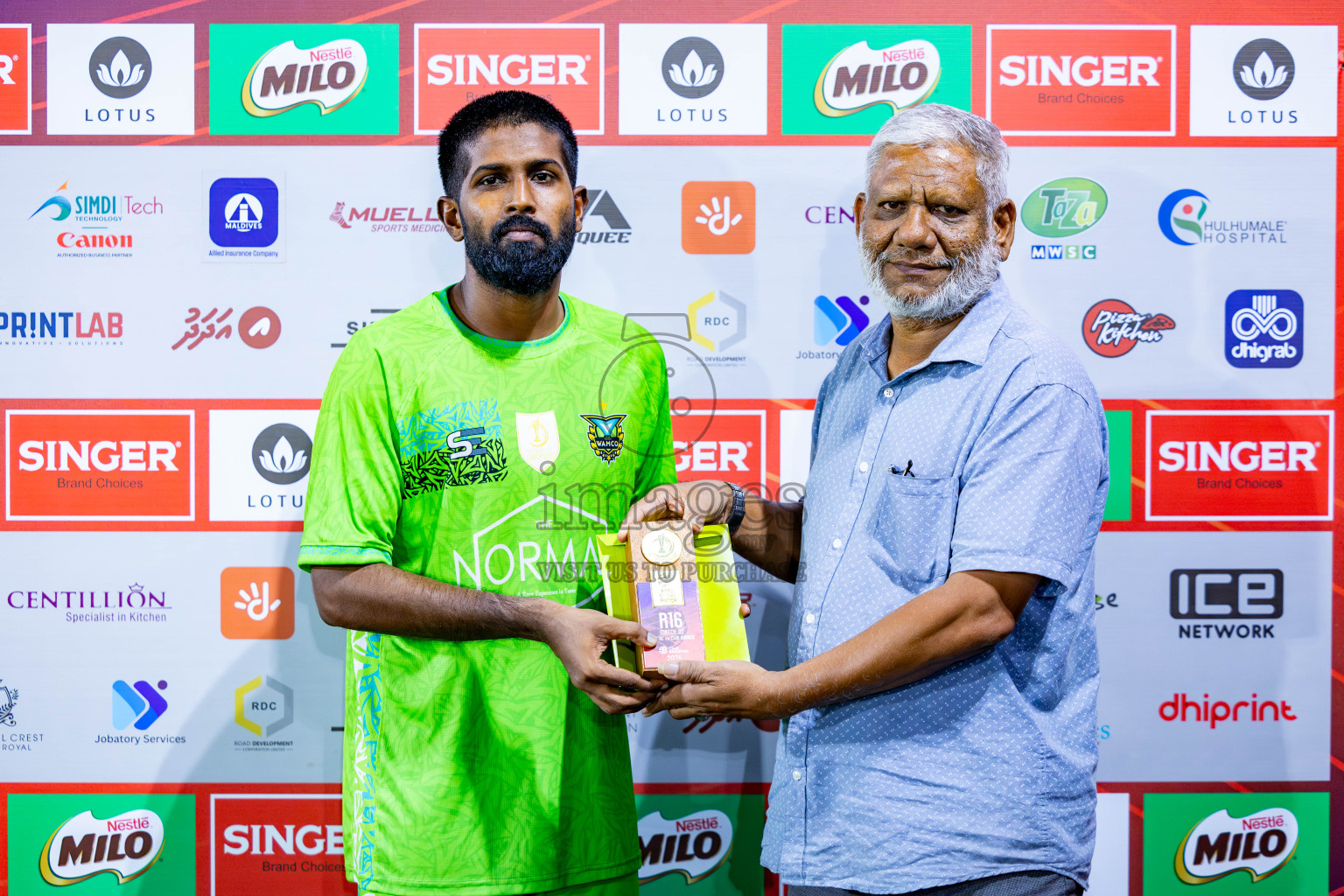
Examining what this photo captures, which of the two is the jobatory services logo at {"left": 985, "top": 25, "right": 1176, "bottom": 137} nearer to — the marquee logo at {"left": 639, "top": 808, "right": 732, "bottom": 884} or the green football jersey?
the green football jersey

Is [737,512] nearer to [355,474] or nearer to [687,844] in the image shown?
[355,474]

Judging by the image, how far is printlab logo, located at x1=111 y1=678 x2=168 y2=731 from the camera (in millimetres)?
2467

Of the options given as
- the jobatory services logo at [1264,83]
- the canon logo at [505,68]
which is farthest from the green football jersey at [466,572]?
the jobatory services logo at [1264,83]

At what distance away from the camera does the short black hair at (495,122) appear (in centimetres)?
175

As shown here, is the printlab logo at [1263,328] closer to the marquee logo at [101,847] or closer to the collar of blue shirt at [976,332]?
the collar of blue shirt at [976,332]

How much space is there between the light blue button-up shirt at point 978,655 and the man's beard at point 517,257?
2.21 feet

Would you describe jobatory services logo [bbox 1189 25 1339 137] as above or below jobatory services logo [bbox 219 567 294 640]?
above

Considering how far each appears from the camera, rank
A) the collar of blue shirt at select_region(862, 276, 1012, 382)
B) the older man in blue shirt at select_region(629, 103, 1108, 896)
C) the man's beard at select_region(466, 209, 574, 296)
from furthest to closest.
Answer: the man's beard at select_region(466, 209, 574, 296)
the collar of blue shirt at select_region(862, 276, 1012, 382)
the older man in blue shirt at select_region(629, 103, 1108, 896)

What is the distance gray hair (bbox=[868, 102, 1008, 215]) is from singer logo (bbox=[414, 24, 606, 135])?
1.05 m

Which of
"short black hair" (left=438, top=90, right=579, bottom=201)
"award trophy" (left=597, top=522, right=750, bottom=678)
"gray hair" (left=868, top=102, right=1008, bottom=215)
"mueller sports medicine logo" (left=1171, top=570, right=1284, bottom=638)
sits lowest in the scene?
"mueller sports medicine logo" (left=1171, top=570, right=1284, bottom=638)

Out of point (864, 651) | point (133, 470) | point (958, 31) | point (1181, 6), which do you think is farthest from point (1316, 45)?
point (133, 470)

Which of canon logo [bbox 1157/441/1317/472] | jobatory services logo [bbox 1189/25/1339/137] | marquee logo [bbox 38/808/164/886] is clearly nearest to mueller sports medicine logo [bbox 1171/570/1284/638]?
canon logo [bbox 1157/441/1317/472]

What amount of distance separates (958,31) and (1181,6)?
1.99 feet

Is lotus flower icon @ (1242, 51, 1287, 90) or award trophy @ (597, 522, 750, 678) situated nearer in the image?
award trophy @ (597, 522, 750, 678)
